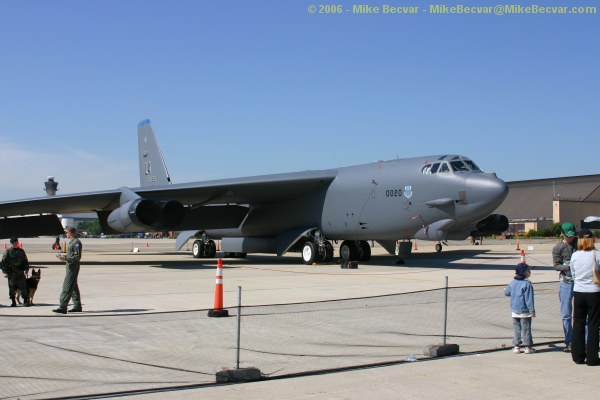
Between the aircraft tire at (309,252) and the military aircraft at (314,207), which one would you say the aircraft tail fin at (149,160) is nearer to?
the military aircraft at (314,207)

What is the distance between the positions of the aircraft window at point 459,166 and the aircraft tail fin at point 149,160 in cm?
1615

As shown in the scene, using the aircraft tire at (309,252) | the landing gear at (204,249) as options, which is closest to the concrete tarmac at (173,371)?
the aircraft tire at (309,252)

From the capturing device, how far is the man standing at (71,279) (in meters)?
10.8

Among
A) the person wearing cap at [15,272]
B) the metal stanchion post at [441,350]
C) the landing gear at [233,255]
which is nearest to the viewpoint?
the metal stanchion post at [441,350]

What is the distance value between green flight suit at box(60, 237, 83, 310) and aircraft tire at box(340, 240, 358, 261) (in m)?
14.8

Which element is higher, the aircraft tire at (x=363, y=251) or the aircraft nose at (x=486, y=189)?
the aircraft nose at (x=486, y=189)

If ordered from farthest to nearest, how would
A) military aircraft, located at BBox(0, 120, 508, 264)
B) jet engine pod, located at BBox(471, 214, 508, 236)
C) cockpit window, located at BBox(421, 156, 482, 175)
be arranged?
jet engine pod, located at BBox(471, 214, 508, 236) → cockpit window, located at BBox(421, 156, 482, 175) → military aircraft, located at BBox(0, 120, 508, 264)

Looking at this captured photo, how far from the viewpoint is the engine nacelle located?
21.8 metres

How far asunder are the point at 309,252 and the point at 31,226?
39.1 ft

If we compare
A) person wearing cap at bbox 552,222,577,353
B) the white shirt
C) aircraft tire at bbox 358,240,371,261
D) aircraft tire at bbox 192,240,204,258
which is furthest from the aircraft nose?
aircraft tire at bbox 192,240,204,258

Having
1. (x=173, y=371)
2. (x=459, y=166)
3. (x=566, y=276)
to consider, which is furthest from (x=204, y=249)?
(x=173, y=371)

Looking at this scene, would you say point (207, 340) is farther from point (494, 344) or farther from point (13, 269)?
point (13, 269)

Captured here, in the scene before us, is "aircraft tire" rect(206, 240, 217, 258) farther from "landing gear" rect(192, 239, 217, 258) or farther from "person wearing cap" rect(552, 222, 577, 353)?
"person wearing cap" rect(552, 222, 577, 353)

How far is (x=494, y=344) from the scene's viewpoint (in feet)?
27.3
